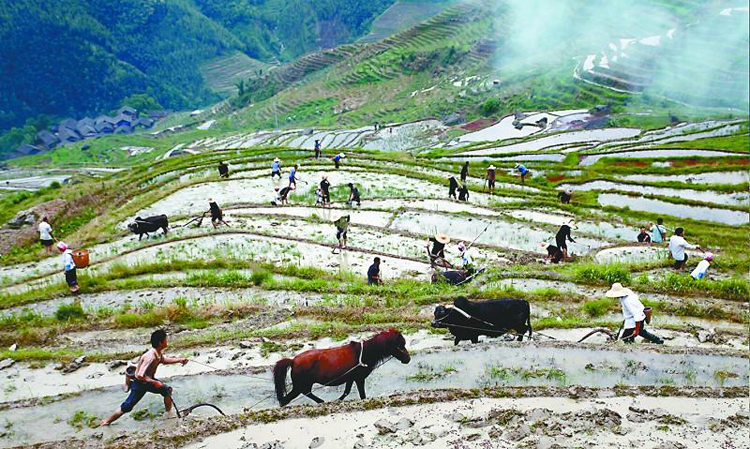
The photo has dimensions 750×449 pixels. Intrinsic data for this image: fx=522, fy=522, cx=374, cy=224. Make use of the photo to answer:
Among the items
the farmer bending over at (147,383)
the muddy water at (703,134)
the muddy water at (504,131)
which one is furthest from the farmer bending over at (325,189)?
the muddy water at (504,131)

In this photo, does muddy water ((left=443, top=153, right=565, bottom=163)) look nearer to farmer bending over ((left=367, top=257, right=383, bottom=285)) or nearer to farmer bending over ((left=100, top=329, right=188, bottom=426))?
farmer bending over ((left=367, top=257, right=383, bottom=285))

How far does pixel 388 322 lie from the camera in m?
10.7

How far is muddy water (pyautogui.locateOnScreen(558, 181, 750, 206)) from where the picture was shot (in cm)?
2300

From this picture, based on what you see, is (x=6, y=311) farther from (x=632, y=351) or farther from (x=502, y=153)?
(x=502, y=153)

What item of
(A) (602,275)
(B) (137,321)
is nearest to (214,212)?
(B) (137,321)

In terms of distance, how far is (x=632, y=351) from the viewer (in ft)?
29.9

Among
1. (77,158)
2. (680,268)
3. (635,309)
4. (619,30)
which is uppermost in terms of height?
(619,30)

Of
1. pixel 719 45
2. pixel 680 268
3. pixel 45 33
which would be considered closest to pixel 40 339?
pixel 680 268

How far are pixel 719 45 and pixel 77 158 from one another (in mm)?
97582

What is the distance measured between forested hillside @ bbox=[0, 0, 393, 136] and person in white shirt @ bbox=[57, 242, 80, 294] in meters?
132

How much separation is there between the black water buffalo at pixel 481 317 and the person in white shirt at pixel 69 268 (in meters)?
9.53

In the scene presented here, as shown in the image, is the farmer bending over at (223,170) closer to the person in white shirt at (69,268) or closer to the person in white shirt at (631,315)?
the person in white shirt at (69,268)

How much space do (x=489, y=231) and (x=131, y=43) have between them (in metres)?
161

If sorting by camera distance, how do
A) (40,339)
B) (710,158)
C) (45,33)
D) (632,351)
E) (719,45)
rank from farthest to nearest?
(45,33)
(719,45)
(710,158)
(40,339)
(632,351)
